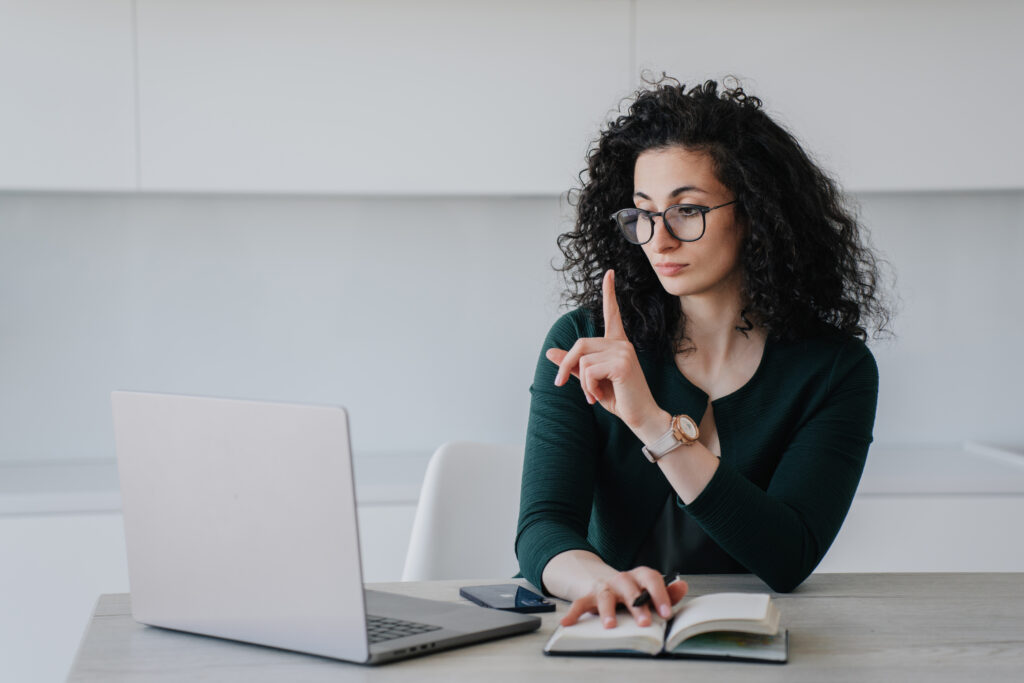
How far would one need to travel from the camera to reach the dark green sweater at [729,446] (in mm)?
1494

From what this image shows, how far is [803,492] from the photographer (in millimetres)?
1476

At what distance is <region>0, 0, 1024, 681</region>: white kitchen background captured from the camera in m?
2.43

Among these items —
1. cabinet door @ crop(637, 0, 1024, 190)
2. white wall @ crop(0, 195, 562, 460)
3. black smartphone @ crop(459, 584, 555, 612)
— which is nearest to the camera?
black smartphone @ crop(459, 584, 555, 612)

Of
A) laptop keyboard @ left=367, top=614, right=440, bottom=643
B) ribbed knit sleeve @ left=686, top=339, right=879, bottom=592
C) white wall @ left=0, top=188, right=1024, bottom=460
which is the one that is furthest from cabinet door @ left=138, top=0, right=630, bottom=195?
laptop keyboard @ left=367, top=614, right=440, bottom=643

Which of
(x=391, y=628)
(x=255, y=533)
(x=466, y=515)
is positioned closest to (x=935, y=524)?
(x=466, y=515)

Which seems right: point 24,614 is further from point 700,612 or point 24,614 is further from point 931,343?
point 931,343

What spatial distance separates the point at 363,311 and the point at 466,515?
47.4 inches

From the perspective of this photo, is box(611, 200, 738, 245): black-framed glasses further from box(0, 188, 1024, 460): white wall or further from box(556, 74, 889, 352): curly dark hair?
box(0, 188, 1024, 460): white wall

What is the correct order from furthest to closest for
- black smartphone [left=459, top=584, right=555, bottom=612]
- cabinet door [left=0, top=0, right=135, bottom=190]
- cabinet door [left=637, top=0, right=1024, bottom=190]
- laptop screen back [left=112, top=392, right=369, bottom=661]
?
cabinet door [left=637, top=0, right=1024, bottom=190] < cabinet door [left=0, top=0, right=135, bottom=190] < black smartphone [left=459, top=584, right=555, bottom=612] < laptop screen back [left=112, top=392, right=369, bottom=661]

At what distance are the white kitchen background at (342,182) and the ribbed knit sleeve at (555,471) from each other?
910 mm

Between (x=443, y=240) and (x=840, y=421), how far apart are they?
61.8 inches

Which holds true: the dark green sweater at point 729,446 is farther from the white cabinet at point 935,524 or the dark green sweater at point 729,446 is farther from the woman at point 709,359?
the white cabinet at point 935,524

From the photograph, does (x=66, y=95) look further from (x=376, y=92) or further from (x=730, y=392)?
(x=730, y=392)

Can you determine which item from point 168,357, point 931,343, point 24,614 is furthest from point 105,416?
point 931,343
